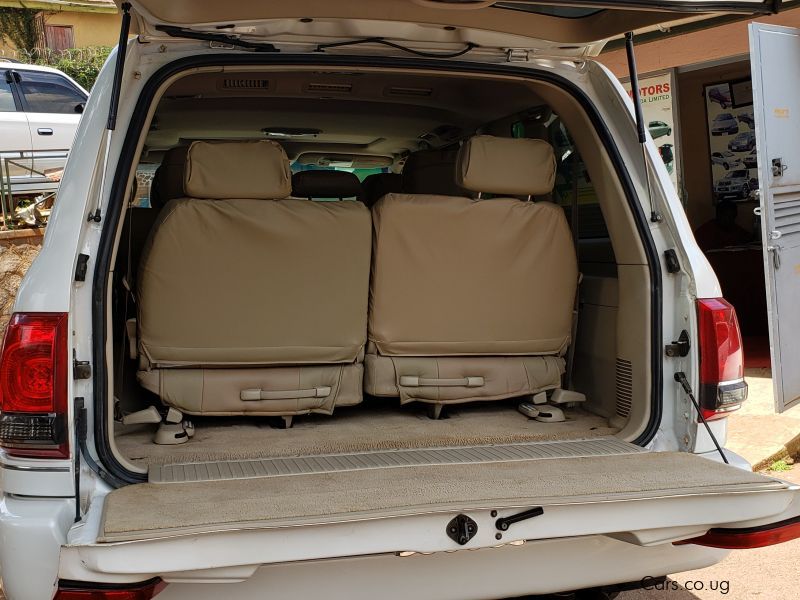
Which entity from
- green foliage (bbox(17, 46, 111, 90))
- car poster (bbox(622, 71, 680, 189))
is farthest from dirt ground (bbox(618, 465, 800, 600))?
green foliage (bbox(17, 46, 111, 90))

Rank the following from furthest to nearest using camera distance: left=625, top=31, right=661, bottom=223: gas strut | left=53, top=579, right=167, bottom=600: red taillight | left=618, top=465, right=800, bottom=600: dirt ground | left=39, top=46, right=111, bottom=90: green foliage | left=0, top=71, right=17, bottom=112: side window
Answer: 1. left=39, top=46, right=111, bottom=90: green foliage
2. left=0, top=71, right=17, bottom=112: side window
3. left=618, top=465, right=800, bottom=600: dirt ground
4. left=625, top=31, right=661, bottom=223: gas strut
5. left=53, top=579, right=167, bottom=600: red taillight

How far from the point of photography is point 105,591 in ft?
6.29

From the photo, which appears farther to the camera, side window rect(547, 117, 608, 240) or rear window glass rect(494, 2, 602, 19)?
side window rect(547, 117, 608, 240)

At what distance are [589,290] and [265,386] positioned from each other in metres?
1.38

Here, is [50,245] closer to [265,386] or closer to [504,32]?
[265,386]

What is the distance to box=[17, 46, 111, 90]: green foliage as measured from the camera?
68.4 feet

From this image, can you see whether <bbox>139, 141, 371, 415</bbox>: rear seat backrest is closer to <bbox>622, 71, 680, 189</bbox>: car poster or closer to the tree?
<bbox>622, 71, 680, 189</bbox>: car poster

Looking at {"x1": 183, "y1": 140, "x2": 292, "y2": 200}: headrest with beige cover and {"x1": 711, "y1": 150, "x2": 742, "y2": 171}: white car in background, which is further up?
{"x1": 711, "y1": 150, "x2": 742, "y2": 171}: white car in background

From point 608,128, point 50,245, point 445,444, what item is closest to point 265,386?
point 445,444

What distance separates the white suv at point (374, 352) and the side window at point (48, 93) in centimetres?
731

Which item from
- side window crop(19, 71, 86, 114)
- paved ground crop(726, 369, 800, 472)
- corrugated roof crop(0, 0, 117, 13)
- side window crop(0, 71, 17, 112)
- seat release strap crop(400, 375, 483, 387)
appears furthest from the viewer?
corrugated roof crop(0, 0, 117, 13)

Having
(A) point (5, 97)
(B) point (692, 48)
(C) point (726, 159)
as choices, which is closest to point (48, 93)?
(A) point (5, 97)

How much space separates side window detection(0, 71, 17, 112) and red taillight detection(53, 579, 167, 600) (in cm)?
966

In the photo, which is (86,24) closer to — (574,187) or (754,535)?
(574,187)
